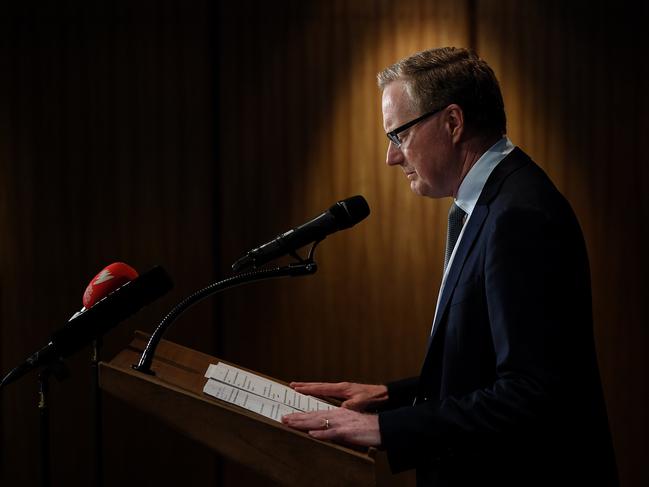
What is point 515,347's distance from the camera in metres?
1.01

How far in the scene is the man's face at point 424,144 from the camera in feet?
4.27

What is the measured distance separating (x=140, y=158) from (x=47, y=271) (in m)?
0.64

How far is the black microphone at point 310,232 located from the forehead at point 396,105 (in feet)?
0.60

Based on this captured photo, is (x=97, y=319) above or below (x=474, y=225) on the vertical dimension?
below

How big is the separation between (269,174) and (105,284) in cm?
159

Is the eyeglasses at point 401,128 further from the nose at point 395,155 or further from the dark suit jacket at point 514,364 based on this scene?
the dark suit jacket at point 514,364

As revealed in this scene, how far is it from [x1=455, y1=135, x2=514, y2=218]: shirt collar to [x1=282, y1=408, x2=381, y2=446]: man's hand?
0.46m

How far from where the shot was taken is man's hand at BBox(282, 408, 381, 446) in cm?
105

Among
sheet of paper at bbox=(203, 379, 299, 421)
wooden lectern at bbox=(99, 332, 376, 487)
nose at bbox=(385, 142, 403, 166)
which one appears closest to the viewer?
wooden lectern at bbox=(99, 332, 376, 487)

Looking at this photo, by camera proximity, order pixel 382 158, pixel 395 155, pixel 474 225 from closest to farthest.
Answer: pixel 474 225 < pixel 395 155 < pixel 382 158

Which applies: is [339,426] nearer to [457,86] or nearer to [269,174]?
[457,86]


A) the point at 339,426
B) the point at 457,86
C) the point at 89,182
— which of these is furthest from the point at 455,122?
the point at 89,182

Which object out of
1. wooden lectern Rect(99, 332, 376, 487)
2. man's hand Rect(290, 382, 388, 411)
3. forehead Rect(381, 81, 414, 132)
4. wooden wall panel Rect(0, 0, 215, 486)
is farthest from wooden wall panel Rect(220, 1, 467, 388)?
wooden lectern Rect(99, 332, 376, 487)

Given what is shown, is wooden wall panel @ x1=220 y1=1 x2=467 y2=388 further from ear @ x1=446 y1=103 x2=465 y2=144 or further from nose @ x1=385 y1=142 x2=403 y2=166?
ear @ x1=446 y1=103 x2=465 y2=144
